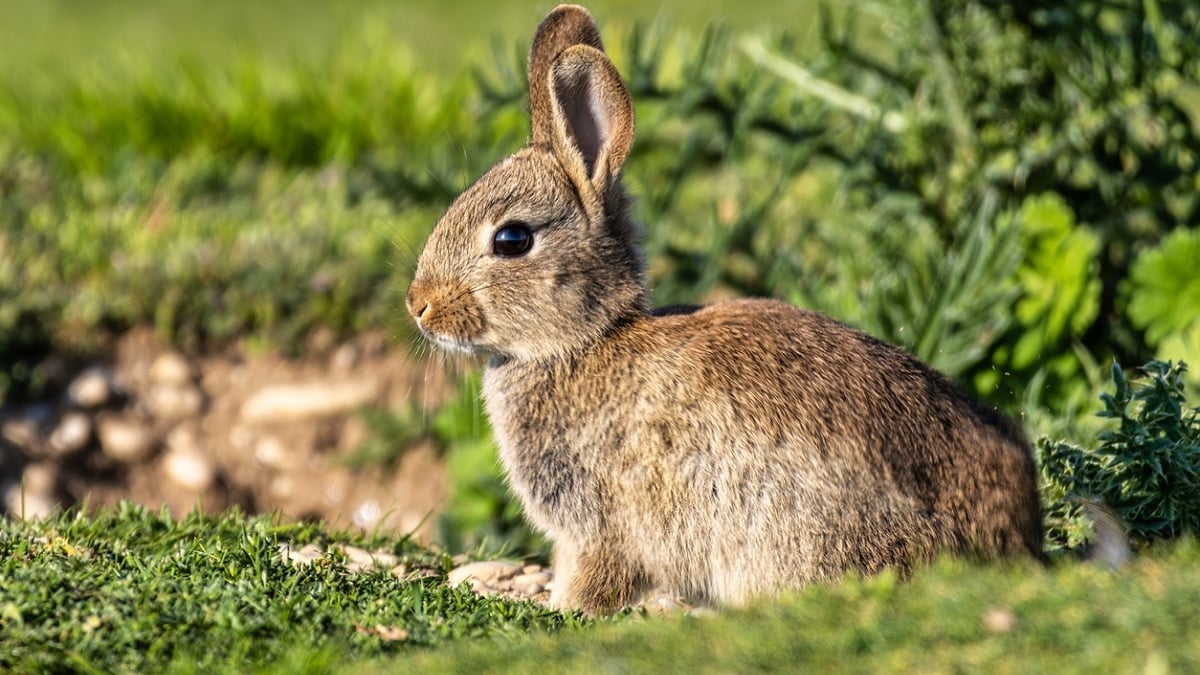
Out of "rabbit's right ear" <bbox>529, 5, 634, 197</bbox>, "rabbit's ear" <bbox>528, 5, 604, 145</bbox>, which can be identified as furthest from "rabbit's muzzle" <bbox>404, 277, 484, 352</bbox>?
"rabbit's ear" <bbox>528, 5, 604, 145</bbox>

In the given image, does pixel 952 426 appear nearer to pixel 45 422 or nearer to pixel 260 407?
pixel 260 407

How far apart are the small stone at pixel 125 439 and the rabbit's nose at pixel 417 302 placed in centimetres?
268

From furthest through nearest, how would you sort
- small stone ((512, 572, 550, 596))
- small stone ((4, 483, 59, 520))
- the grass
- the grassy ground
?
1. the grassy ground
2. small stone ((4, 483, 59, 520))
3. small stone ((512, 572, 550, 596))
4. the grass

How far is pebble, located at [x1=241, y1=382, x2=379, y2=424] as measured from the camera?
6172 millimetres

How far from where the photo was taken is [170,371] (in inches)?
243

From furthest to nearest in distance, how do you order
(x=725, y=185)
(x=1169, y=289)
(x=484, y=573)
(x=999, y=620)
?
(x=725, y=185), (x=1169, y=289), (x=484, y=573), (x=999, y=620)

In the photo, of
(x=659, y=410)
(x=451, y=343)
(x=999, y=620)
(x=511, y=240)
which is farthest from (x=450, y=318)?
(x=999, y=620)

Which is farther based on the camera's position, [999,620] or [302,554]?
[302,554]

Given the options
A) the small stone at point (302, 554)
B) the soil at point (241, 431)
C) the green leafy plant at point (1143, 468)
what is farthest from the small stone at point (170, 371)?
the green leafy plant at point (1143, 468)

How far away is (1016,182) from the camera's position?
5.15 meters

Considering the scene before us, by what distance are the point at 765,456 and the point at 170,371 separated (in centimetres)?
357

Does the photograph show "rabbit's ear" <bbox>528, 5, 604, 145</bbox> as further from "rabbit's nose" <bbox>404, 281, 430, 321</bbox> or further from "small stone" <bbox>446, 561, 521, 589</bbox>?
"small stone" <bbox>446, 561, 521, 589</bbox>

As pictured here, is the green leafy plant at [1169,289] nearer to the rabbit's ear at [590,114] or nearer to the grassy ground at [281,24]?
the rabbit's ear at [590,114]

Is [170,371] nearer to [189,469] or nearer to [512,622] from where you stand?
[189,469]
